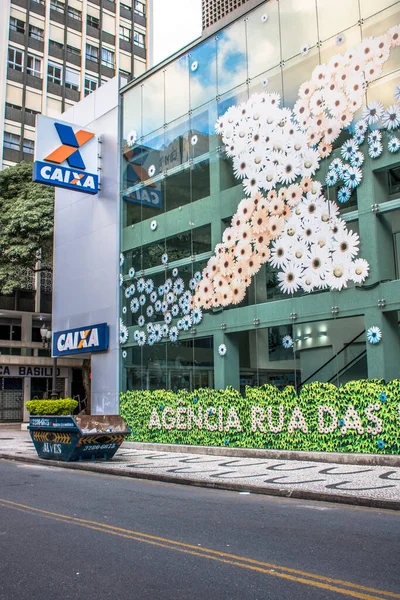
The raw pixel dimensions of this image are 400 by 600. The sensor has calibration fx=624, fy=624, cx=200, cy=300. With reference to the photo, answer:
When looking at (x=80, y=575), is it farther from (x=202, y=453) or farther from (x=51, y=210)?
(x=51, y=210)

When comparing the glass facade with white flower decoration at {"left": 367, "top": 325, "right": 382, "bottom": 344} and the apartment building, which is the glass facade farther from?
the apartment building

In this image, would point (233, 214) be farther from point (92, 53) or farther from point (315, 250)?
point (92, 53)

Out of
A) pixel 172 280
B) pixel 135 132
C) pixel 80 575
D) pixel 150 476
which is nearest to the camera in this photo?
pixel 80 575

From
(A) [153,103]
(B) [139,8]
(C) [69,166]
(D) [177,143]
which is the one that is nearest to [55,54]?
(B) [139,8]

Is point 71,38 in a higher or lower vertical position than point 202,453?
higher

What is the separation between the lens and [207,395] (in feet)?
66.8

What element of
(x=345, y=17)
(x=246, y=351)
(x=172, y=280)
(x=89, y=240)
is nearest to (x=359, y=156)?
(x=345, y=17)

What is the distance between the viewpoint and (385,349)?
15578 millimetres

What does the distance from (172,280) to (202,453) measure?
20.7 ft

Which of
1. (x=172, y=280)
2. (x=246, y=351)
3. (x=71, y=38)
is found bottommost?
(x=246, y=351)

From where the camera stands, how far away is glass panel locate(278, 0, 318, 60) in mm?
18219

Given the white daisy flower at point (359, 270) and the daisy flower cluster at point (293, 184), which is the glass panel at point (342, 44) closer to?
the daisy flower cluster at point (293, 184)

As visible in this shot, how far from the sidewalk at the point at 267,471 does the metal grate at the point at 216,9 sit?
47.7ft

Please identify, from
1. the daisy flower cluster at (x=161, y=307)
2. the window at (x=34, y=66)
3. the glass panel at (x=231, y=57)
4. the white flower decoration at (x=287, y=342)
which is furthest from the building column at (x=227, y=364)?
Result: the window at (x=34, y=66)
